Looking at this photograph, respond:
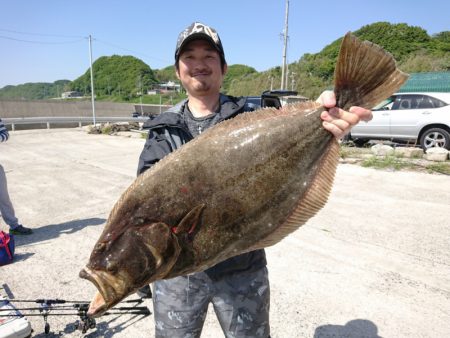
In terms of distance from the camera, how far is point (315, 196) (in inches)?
75.0

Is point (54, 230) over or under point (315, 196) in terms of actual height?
under

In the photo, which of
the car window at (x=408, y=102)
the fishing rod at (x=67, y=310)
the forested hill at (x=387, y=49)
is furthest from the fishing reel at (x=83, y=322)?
the forested hill at (x=387, y=49)

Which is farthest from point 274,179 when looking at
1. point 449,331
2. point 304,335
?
point 449,331

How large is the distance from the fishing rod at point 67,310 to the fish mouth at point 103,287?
1843 mm

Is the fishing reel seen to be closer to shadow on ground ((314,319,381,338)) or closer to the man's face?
shadow on ground ((314,319,381,338))

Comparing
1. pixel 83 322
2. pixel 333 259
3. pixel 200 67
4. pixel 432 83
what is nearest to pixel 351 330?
pixel 333 259

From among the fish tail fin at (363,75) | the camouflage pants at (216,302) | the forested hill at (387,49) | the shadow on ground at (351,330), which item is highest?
the forested hill at (387,49)

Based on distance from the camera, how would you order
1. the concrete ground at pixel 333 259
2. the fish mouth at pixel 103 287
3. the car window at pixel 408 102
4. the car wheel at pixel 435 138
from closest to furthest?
the fish mouth at pixel 103 287, the concrete ground at pixel 333 259, the car wheel at pixel 435 138, the car window at pixel 408 102

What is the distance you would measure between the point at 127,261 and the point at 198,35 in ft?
4.69

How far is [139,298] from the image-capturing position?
3.78 meters

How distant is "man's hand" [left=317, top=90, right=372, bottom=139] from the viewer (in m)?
1.73

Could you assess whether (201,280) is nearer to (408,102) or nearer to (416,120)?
(416,120)

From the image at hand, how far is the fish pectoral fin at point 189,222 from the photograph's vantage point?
1594mm

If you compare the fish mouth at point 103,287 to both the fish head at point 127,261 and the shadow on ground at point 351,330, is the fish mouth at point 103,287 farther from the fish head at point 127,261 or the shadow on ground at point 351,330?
the shadow on ground at point 351,330
